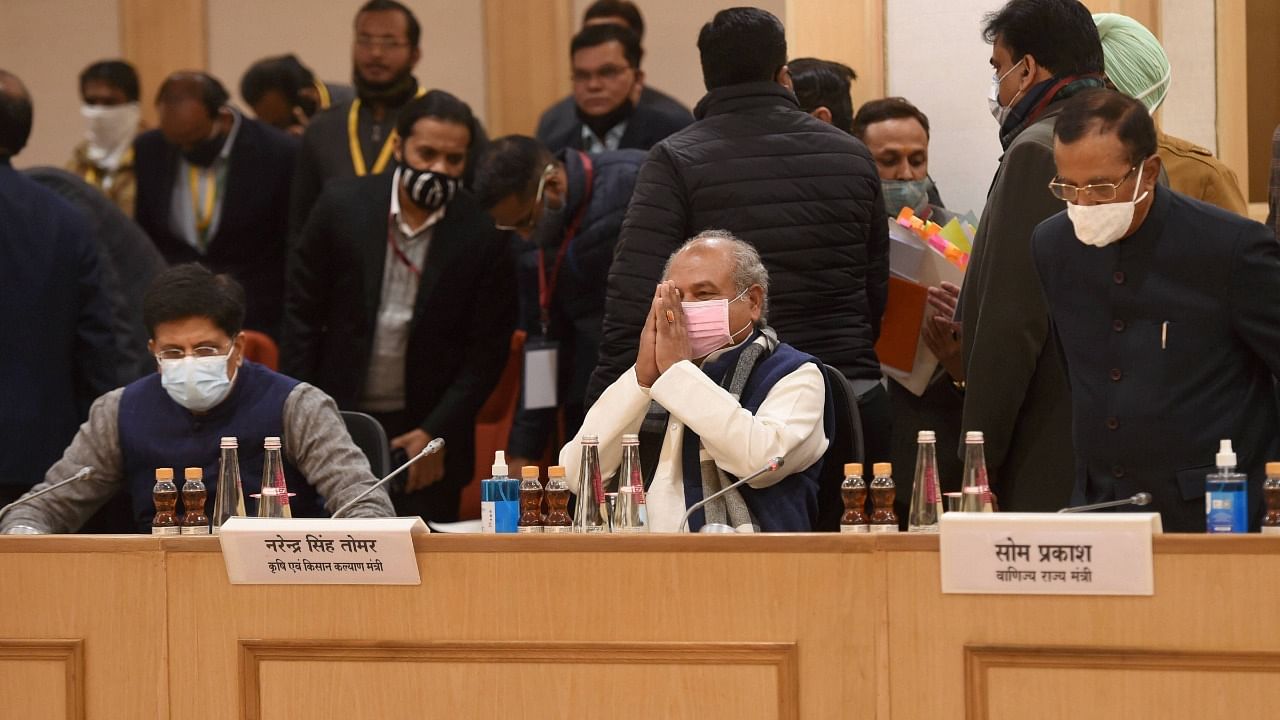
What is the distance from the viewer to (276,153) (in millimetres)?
5125

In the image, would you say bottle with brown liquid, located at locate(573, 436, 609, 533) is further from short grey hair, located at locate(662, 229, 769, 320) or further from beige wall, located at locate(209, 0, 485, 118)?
beige wall, located at locate(209, 0, 485, 118)

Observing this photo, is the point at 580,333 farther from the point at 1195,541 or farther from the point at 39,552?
the point at 1195,541

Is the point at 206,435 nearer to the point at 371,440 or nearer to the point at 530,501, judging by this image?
the point at 371,440

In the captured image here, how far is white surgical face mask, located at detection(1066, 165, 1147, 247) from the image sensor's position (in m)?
2.78

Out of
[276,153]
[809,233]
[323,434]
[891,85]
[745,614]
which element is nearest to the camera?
[745,614]

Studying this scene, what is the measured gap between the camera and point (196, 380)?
131 inches

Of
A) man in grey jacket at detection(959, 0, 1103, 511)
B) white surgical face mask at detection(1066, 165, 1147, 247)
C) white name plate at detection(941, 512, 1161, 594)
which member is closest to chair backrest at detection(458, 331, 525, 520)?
man in grey jacket at detection(959, 0, 1103, 511)

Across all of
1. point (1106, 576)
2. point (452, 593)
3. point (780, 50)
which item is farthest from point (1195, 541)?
point (780, 50)

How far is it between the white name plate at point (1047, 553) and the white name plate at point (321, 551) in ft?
2.59

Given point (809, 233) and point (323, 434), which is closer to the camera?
point (323, 434)

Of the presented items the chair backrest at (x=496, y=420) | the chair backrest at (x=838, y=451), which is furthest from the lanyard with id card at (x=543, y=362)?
the chair backrest at (x=838, y=451)

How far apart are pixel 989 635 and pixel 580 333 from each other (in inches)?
84.1

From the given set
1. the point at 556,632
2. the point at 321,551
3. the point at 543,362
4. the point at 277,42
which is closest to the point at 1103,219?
the point at 556,632

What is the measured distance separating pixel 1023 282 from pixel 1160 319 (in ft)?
1.28
